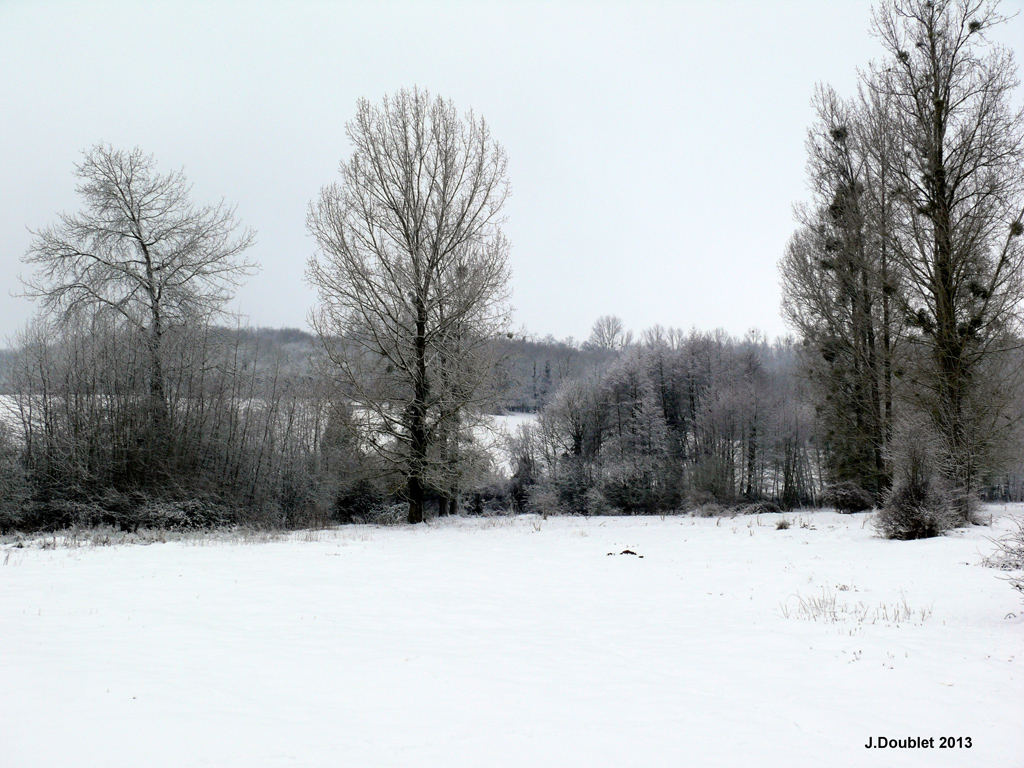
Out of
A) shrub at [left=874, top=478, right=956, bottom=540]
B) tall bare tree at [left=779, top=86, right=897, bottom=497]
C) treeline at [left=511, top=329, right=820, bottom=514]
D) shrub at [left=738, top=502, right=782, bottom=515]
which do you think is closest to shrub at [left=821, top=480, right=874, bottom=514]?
tall bare tree at [left=779, top=86, right=897, bottom=497]

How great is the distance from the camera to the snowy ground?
352 cm

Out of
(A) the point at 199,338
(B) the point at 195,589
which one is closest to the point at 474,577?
(B) the point at 195,589

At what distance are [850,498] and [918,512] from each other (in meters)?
Answer: 9.85

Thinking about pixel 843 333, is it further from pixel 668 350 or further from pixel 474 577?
pixel 668 350

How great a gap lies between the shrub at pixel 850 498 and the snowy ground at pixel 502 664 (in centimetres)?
1205

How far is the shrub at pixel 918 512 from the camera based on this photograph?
1189cm

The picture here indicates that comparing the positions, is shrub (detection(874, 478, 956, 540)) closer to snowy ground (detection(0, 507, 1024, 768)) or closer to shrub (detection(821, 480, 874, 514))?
snowy ground (detection(0, 507, 1024, 768))

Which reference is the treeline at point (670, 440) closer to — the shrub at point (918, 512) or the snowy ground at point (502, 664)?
the shrub at point (918, 512)

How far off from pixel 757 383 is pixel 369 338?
99.9 feet

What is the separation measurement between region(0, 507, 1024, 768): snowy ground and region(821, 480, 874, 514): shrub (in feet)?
39.5

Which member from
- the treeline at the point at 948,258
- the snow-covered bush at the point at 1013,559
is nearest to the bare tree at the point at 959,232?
the treeline at the point at 948,258

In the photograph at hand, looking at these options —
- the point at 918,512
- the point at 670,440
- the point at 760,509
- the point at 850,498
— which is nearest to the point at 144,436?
the point at 918,512

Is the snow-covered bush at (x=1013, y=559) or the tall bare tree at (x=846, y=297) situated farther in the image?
the tall bare tree at (x=846, y=297)

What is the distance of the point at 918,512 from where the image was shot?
1195 centimetres
